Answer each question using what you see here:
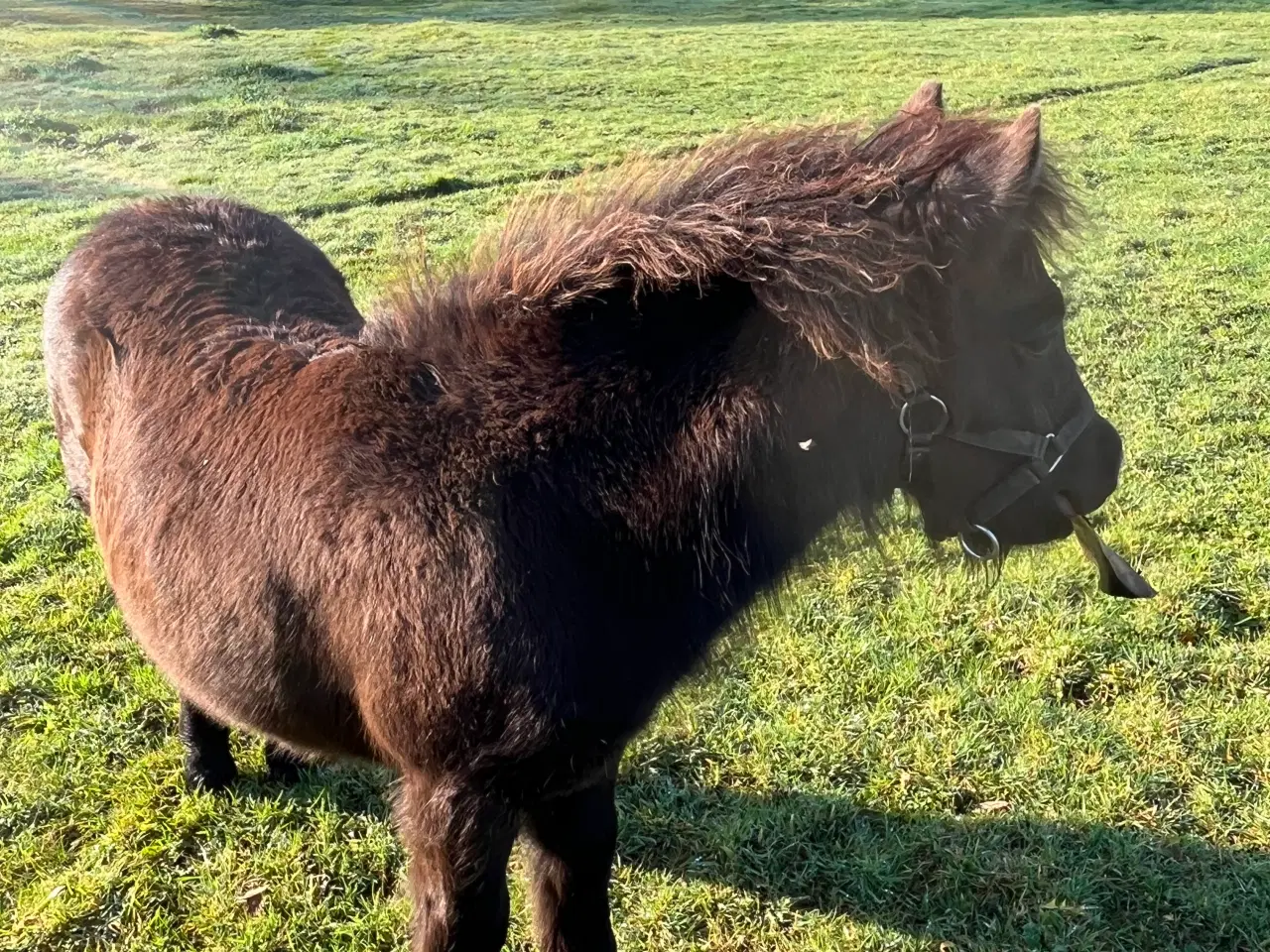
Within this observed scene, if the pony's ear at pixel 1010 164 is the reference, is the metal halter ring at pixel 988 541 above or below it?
Result: below

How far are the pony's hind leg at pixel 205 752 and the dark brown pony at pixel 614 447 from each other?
112 cm

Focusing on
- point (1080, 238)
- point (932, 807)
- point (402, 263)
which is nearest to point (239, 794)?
point (402, 263)

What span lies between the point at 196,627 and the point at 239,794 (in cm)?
123

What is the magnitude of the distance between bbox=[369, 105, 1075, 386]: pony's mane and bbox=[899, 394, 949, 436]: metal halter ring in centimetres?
8

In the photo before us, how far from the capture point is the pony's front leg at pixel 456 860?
6.52 ft

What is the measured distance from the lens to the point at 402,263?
7.70 ft

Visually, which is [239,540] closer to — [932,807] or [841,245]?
[841,245]

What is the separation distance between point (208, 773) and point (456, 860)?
1673 millimetres

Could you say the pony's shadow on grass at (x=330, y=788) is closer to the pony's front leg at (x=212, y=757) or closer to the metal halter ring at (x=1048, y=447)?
the pony's front leg at (x=212, y=757)

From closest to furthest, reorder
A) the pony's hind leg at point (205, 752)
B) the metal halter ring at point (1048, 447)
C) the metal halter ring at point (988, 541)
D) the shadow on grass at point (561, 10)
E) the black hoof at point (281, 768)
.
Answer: the metal halter ring at point (1048, 447) → the metal halter ring at point (988, 541) → the pony's hind leg at point (205, 752) → the black hoof at point (281, 768) → the shadow on grass at point (561, 10)

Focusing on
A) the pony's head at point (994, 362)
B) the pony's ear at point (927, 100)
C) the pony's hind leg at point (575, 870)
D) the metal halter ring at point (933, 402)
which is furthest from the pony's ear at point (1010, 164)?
the pony's hind leg at point (575, 870)

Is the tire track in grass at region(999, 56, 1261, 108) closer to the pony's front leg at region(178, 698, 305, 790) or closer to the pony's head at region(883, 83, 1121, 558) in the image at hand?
the pony's head at region(883, 83, 1121, 558)

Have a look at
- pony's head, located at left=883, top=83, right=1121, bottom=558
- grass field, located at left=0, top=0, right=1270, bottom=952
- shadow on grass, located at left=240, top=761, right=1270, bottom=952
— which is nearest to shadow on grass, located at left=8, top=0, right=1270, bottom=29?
grass field, located at left=0, top=0, right=1270, bottom=952

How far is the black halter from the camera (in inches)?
70.8
